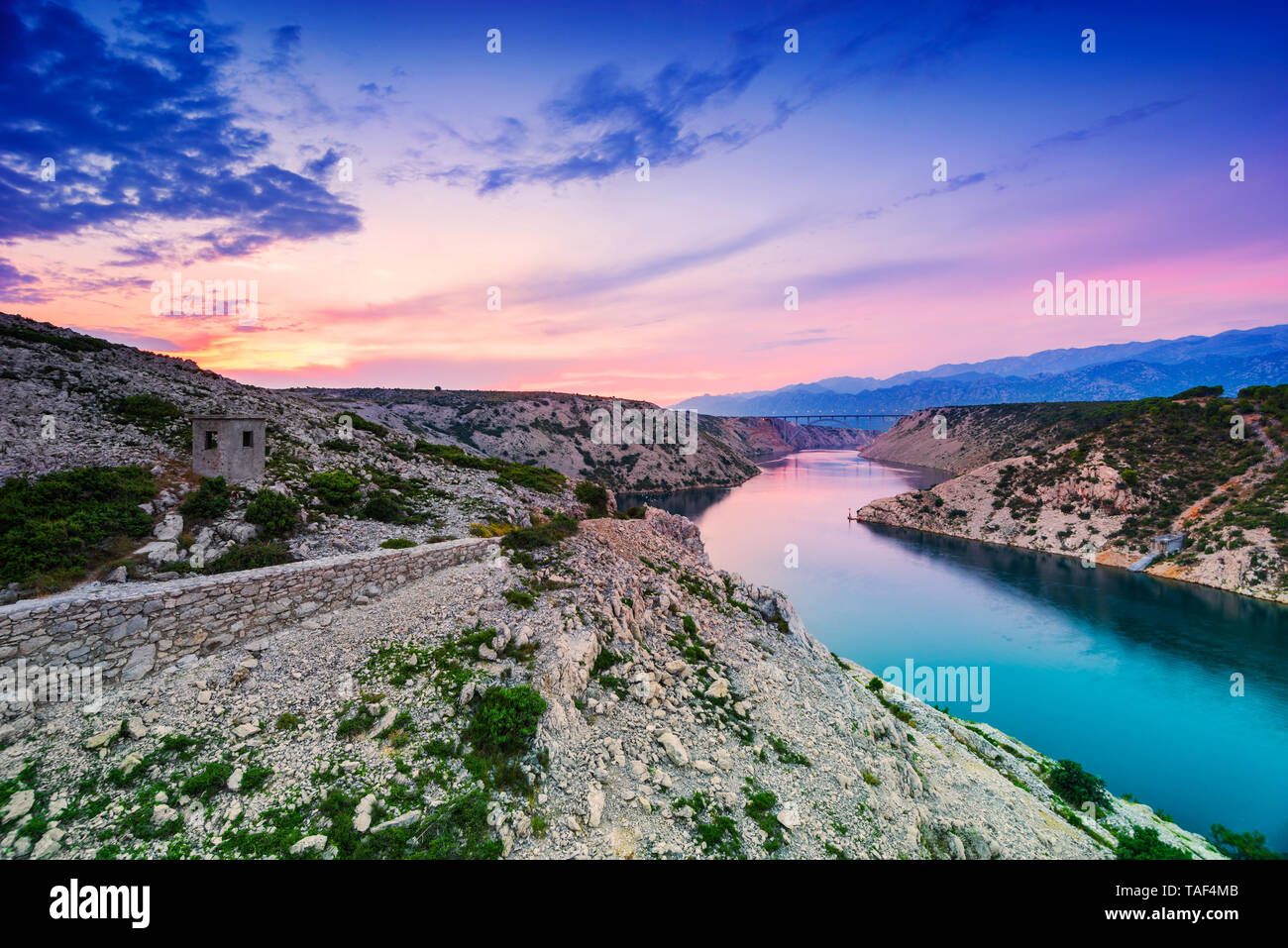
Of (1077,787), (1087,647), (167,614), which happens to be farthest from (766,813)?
(1087,647)

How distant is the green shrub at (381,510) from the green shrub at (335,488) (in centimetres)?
58

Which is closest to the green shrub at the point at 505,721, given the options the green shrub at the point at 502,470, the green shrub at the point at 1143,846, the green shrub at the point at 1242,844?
the green shrub at the point at 1143,846

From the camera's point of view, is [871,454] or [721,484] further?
[871,454]

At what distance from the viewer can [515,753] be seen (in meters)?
8.34

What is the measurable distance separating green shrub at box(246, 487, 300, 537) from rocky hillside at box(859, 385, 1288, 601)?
56260 mm

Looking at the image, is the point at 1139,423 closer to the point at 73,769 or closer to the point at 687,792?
the point at 687,792

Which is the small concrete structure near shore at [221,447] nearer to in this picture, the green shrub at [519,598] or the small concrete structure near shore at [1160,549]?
the green shrub at [519,598]

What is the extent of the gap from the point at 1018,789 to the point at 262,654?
19.5 metres

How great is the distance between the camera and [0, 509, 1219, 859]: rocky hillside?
22.0 ft

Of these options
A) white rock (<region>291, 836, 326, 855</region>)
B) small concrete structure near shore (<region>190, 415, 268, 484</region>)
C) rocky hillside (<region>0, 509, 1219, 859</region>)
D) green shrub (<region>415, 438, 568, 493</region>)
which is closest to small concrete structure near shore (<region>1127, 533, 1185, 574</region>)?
rocky hillside (<region>0, 509, 1219, 859</region>)

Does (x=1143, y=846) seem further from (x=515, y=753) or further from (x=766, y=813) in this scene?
(x=515, y=753)

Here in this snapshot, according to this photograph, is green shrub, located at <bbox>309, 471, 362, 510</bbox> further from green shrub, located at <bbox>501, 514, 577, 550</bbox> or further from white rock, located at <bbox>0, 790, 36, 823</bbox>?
white rock, located at <bbox>0, 790, 36, 823</bbox>
